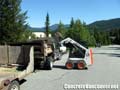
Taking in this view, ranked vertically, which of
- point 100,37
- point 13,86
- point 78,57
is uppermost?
point 100,37

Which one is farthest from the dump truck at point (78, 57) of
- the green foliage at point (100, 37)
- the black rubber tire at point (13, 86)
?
the green foliage at point (100, 37)

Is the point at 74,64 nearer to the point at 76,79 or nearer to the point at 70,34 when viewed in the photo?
the point at 76,79

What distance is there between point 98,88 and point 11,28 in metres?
25.9

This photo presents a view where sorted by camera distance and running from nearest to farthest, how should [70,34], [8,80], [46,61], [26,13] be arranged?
[8,80] → [46,61] → [26,13] → [70,34]

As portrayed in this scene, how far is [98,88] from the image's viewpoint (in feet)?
46.8

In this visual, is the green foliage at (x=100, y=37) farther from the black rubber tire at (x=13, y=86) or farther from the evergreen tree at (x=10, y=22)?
the black rubber tire at (x=13, y=86)

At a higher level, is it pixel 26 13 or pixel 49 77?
pixel 26 13

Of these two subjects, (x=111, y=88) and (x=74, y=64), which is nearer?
(x=111, y=88)

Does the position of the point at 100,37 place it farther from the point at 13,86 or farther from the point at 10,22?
the point at 13,86

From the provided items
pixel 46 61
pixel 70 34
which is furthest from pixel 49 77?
pixel 70 34

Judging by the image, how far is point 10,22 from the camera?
39.2 metres

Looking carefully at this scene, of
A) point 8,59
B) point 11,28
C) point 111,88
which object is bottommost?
point 111,88

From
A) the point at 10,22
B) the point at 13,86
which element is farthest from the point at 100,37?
the point at 13,86

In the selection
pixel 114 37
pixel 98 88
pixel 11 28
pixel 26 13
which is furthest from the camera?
pixel 114 37
